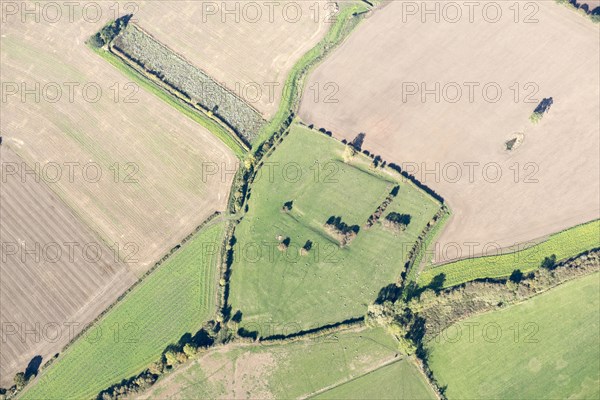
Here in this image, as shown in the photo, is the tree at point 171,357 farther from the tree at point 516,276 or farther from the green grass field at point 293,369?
the tree at point 516,276

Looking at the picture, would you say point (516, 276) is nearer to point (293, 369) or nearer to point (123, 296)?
point (293, 369)

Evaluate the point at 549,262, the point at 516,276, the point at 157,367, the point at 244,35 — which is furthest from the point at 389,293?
the point at 244,35

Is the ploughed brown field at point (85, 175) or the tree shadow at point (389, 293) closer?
the tree shadow at point (389, 293)

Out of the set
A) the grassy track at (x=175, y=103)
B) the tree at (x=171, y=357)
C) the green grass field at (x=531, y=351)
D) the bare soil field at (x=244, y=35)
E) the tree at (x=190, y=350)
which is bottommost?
the tree at (x=171, y=357)

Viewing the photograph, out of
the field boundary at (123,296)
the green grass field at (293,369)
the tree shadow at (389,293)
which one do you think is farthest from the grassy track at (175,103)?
the green grass field at (293,369)

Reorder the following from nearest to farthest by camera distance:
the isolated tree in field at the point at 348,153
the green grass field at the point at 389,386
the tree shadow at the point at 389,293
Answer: the green grass field at the point at 389,386
the tree shadow at the point at 389,293
the isolated tree in field at the point at 348,153
